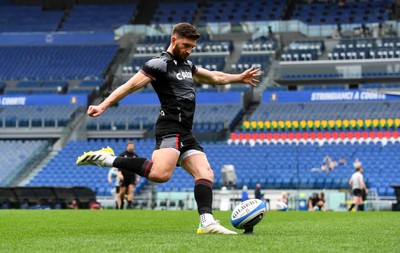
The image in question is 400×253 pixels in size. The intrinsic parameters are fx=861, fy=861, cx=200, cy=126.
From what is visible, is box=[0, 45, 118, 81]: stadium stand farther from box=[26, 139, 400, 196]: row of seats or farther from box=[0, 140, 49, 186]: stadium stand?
box=[26, 139, 400, 196]: row of seats

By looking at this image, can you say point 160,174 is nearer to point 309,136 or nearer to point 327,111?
point 309,136

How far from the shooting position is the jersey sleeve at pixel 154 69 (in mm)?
9180

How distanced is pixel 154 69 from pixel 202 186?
1.35 metres

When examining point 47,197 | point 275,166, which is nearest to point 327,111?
point 275,166

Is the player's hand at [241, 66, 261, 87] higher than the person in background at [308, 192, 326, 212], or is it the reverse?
the person in background at [308, 192, 326, 212]

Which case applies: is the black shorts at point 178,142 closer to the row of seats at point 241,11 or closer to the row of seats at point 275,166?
the row of seats at point 275,166

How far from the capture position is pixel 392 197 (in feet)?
103

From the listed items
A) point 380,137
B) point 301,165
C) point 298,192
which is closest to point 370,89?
point 380,137

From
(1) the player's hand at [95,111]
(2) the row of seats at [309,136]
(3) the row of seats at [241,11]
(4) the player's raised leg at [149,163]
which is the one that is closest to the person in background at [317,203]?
(2) the row of seats at [309,136]

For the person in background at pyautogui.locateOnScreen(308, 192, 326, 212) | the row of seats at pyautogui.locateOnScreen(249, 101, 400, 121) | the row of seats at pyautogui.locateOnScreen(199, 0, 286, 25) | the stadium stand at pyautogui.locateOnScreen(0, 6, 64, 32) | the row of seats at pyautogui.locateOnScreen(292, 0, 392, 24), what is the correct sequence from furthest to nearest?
1. the stadium stand at pyautogui.locateOnScreen(0, 6, 64, 32)
2. the row of seats at pyautogui.locateOnScreen(199, 0, 286, 25)
3. the row of seats at pyautogui.locateOnScreen(292, 0, 392, 24)
4. the row of seats at pyautogui.locateOnScreen(249, 101, 400, 121)
5. the person in background at pyautogui.locateOnScreen(308, 192, 326, 212)

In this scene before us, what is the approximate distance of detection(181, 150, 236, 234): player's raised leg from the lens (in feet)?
29.8

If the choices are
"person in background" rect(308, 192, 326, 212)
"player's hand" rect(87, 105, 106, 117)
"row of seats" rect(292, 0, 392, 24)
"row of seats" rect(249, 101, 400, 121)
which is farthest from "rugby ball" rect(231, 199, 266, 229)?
"row of seats" rect(292, 0, 392, 24)

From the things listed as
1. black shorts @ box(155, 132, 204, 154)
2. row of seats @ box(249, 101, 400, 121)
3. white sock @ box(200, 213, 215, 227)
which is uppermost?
row of seats @ box(249, 101, 400, 121)

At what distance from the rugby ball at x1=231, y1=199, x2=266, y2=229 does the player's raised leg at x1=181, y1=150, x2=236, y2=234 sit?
230 mm
